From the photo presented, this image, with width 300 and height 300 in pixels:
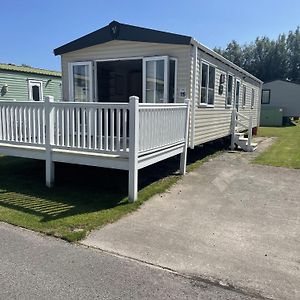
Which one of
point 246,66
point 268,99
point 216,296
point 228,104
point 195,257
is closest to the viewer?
point 216,296

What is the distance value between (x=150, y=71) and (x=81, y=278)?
633 cm

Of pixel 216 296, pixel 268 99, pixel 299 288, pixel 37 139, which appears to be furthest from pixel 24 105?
pixel 268 99

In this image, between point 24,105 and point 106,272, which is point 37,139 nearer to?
point 24,105

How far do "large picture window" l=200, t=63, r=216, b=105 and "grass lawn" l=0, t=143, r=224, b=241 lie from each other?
6.69 feet

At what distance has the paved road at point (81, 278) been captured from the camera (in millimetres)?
2787

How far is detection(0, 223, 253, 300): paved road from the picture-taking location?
9.14 feet

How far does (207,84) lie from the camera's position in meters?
9.43

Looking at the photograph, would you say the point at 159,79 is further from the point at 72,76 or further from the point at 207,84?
the point at 72,76

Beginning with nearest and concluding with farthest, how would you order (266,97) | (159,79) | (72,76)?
(159,79) < (72,76) < (266,97)

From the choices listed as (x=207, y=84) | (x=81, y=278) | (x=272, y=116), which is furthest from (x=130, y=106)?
(x=272, y=116)

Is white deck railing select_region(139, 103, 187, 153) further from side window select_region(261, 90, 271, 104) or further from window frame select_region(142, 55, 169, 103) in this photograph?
side window select_region(261, 90, 271, 104)

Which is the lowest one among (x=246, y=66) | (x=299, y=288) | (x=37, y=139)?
(x=299, y=288)

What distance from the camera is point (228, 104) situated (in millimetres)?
12344

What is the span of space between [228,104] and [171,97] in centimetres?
470
